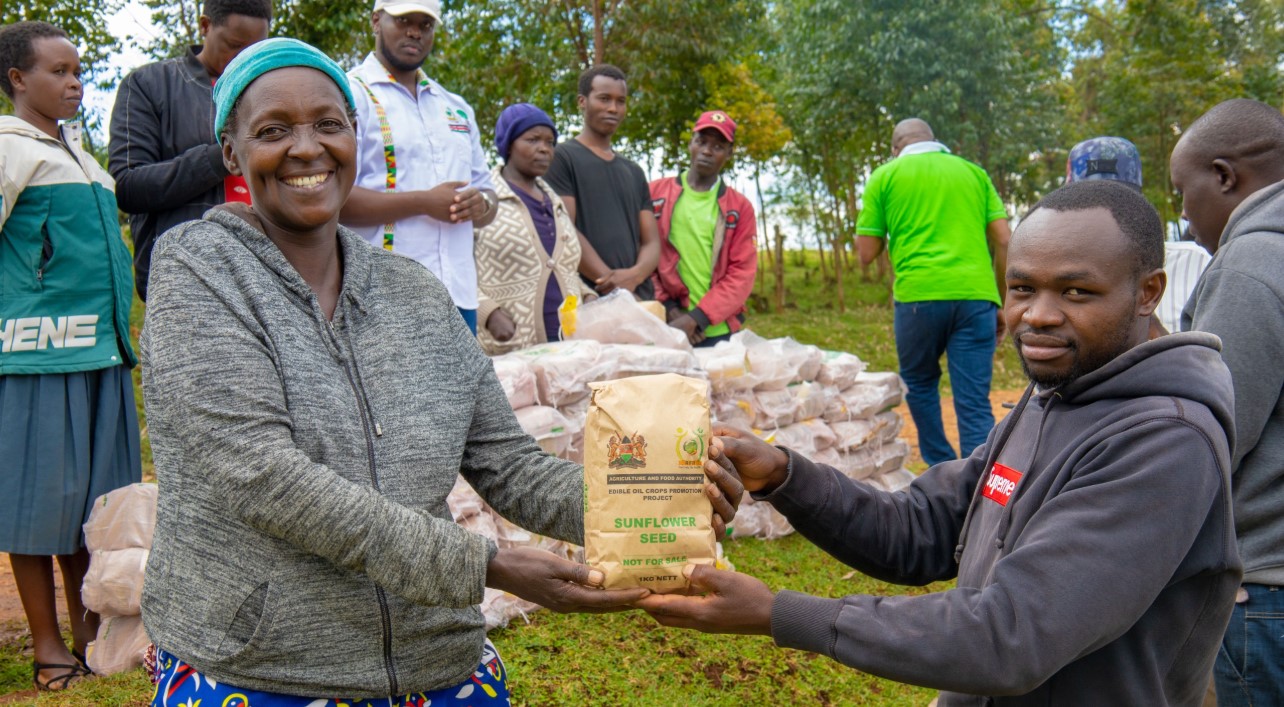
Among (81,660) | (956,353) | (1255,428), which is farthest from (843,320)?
(1255,428)

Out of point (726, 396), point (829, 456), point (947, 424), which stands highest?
point (726, 396)

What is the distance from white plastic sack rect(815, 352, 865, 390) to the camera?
613 cm

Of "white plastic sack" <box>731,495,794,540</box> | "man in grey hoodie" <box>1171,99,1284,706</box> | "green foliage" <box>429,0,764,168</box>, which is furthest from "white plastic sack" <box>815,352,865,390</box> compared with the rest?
"green foliage" <box>429,0,764,168</box>

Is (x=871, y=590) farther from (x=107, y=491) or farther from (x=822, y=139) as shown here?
(x=822, y=139)

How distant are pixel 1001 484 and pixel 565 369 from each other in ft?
9.21

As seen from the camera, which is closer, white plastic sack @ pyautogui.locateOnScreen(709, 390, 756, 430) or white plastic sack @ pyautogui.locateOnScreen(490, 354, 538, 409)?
white plastic sack @ pyautogui.locateOnScreen(490, 354, 538, 409)

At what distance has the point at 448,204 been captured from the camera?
3.94 m

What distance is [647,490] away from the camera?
1.98 metres

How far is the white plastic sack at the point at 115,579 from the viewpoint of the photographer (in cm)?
348

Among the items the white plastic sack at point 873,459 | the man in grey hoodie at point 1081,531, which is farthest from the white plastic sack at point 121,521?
the white plastic sack at point 873,459

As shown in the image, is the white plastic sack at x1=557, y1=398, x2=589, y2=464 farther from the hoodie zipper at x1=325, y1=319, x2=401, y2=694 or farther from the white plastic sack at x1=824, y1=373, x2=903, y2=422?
the hoodie zipper at x1=325, y1=319, x2=401, y2=694

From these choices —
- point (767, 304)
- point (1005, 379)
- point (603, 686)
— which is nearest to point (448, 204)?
point (603, 686)

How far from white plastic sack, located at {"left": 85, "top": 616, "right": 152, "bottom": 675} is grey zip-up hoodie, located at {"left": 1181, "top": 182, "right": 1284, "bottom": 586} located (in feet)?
11.5

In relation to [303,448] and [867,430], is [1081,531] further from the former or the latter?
[867,430]
